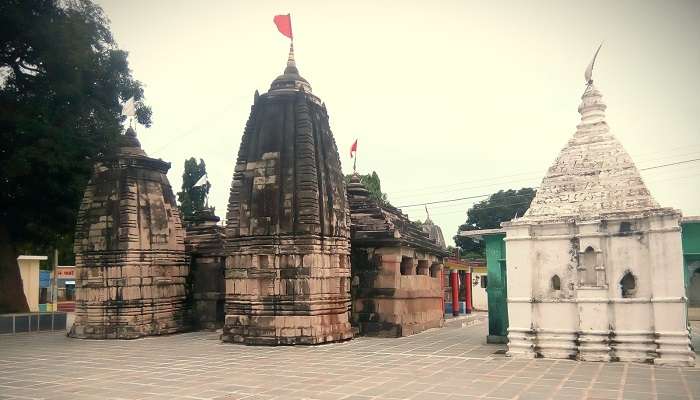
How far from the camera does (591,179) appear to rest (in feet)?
44.9

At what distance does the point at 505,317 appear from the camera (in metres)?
15.9

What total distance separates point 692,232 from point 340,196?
9.51 m

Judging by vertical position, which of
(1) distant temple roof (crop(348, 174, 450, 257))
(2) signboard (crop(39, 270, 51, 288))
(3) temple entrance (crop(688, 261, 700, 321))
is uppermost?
(1) distant temple roof (crop(348, 174, 450, 257))

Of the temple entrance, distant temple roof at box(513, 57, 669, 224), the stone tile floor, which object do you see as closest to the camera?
the stone tile floor

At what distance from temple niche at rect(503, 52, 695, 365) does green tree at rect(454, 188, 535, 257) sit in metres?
43.6

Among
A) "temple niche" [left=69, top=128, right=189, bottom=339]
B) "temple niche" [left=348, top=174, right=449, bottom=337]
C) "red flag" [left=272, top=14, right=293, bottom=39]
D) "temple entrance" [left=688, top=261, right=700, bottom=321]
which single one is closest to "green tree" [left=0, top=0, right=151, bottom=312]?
"temple niche" [left=69, top=128, right=189, bottom=339]

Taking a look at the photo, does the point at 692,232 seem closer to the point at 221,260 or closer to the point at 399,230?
the point at 399,230

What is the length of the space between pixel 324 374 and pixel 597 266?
6.64 metres

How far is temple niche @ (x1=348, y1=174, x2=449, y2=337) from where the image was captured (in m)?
18.1

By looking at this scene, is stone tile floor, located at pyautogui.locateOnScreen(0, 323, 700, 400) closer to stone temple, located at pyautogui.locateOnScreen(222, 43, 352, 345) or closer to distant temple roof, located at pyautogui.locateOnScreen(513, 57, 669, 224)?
stone temple, located at pyautogui.locateOnScreen(222, 43, 352, 345)

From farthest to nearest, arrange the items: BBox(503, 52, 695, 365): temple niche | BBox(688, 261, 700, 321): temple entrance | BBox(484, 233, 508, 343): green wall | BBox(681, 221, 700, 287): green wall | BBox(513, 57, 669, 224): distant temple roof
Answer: BBox(688, 261, 700, 321): temple entrance < BBox(484, 233, 508, 343): green wall < BBox(681, 221, 700, 287): green wall < BBox(513, 57, 669, 224): distant temple roof < BBox(503, 52, 695, 365): temple niche

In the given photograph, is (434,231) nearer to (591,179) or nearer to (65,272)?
(591,179)

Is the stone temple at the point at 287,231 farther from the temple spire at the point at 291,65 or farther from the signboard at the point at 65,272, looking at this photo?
the signboard at the point at 65,272

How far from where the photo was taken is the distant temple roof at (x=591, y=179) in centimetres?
1305
